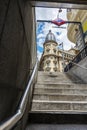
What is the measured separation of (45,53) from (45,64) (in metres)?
3.12

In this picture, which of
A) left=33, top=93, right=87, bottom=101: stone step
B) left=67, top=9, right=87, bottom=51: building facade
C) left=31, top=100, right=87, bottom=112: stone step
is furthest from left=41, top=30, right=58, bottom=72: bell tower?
left=31, top=100, right=87, bottom=112: stone step

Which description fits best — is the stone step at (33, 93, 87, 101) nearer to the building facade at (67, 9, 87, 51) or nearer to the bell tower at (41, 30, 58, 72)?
the building facade at (67, 9, 87, 51)

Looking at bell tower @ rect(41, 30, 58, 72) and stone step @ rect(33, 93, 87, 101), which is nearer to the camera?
stone step @ rect(33, 93, 87, 101)

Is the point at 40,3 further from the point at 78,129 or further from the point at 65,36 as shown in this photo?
the point at 65,36

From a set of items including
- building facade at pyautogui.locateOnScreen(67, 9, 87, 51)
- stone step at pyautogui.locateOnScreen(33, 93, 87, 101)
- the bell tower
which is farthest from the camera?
the bell tower

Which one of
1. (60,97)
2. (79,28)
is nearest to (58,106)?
(60,97)

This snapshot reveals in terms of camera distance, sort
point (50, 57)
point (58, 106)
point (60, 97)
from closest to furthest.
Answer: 1. point (58, 106)
2. point (60, 97)
3. point (50, 57)

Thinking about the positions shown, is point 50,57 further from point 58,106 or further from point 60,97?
point 58,106

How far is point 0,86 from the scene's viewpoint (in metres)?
0.94

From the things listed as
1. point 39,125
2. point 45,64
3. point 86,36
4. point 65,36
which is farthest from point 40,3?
point 45,64

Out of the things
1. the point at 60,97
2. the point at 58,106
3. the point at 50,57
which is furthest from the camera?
the point at 50,57

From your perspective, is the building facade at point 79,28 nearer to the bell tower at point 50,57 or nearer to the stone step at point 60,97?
the stone step at point 60,97

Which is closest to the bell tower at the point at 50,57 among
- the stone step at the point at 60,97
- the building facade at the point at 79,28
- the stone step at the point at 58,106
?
the building facade at the point at 79,28

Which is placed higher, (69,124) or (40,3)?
(40,3)
